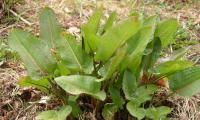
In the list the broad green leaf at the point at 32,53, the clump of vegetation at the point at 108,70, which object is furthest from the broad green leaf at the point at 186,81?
the broad green leaf at the point at 32,53

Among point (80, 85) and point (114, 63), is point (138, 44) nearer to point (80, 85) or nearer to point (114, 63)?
point (114, 63)

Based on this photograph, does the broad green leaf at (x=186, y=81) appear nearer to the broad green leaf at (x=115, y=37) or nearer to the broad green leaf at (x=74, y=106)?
the broad green leaf at (x=115, y=37)

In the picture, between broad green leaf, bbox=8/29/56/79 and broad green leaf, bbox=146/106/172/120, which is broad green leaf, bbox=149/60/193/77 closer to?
broad green leaf, bbox=146/106/172/120

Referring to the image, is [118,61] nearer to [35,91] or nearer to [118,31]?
[118,31]

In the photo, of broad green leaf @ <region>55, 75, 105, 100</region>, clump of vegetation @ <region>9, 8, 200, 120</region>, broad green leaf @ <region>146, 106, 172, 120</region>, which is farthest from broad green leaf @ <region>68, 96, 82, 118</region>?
broad green leaf @ <region>146, 106, 172, 120</region>

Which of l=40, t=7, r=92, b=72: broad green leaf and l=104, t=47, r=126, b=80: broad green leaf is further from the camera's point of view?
l=40, t=7, r=92, b=72: broad green leaf

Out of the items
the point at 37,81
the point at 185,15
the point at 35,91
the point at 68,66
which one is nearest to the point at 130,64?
the point at 68,66
